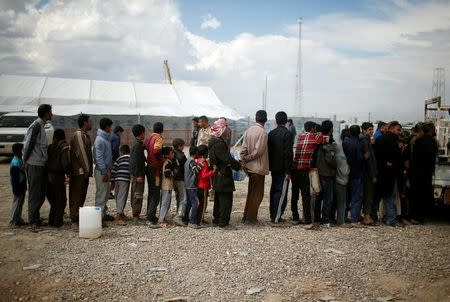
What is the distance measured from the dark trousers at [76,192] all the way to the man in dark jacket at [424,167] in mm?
5952

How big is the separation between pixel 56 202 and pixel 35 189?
398 millimetres

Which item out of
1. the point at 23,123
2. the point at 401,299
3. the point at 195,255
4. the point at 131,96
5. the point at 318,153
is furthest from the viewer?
the point at 131,96

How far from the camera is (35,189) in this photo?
631 cm

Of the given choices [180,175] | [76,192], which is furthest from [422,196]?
[76,192]

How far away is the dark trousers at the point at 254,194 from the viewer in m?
6.96

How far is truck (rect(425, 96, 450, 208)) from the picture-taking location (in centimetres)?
718

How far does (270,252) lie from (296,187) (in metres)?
1.85

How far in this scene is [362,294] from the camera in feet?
13.9

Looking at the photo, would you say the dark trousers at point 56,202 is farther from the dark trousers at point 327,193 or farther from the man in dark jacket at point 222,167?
the dark trousers at point 327,193

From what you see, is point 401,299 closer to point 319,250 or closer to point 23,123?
point 319,250

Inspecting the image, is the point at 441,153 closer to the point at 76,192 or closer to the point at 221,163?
the point at 221,163

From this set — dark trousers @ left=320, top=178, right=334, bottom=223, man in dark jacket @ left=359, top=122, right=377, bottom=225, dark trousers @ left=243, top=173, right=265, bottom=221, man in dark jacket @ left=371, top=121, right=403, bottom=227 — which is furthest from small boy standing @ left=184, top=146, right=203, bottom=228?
man in dark jacket @ left=371, top=121, right=403, bottom=227

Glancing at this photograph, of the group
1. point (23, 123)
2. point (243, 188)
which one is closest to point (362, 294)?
point (243, 188)

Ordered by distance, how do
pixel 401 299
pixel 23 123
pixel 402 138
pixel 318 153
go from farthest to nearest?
pixel 23 123 < pixel 402 138 < pixel 318 153 < pixel 401 299
